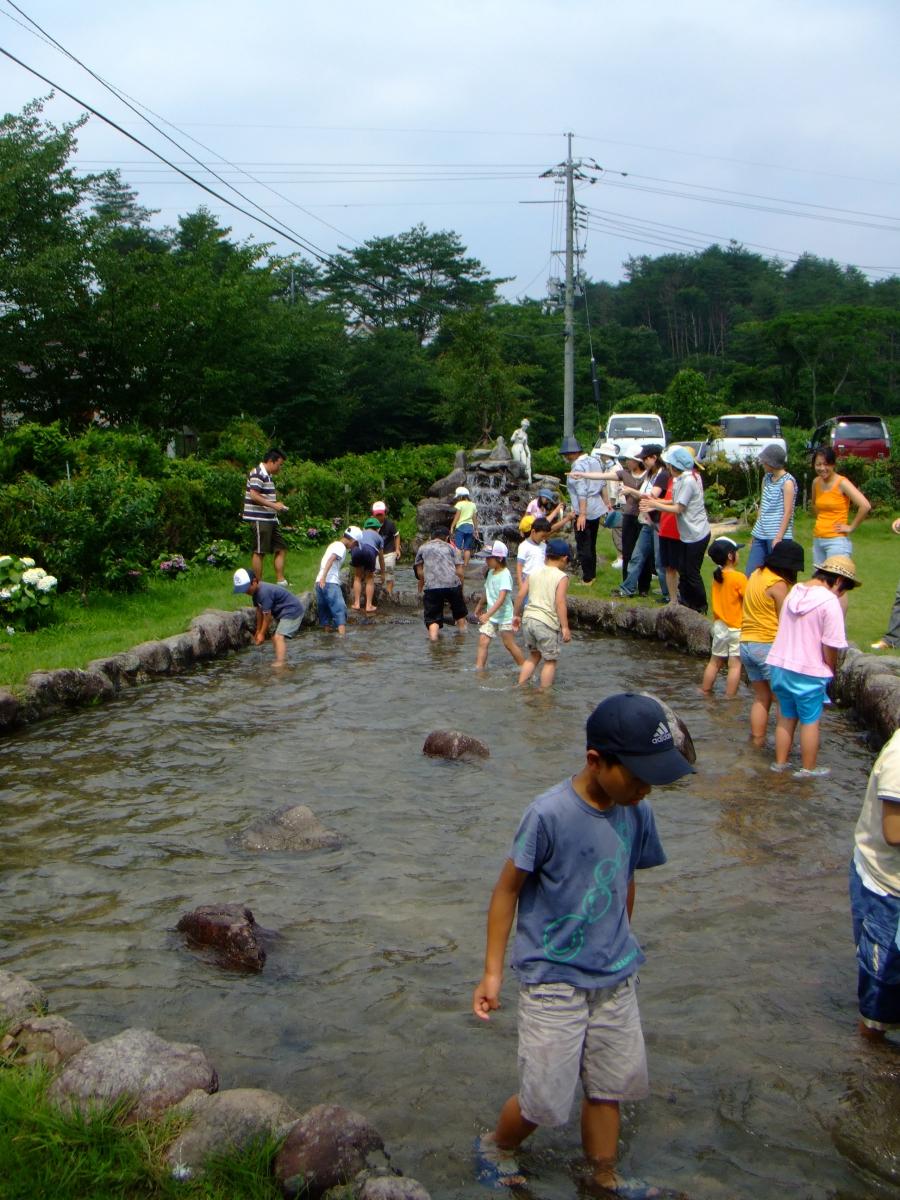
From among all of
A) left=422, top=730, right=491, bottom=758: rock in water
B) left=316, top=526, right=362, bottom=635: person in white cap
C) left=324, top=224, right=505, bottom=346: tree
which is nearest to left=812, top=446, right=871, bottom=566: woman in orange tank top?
left=422, top=730, right=491, bottom=758: rock in water

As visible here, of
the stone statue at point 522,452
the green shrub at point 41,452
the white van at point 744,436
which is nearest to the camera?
the green shrub at point 41,452

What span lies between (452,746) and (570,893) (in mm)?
5279

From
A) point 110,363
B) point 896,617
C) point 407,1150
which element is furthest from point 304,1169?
point 110,363

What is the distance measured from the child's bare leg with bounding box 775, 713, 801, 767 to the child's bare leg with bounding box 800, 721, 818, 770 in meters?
0.20

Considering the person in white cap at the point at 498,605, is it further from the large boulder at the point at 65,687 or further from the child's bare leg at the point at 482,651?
the large boulder at the point at 65,687

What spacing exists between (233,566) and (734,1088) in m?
14.1

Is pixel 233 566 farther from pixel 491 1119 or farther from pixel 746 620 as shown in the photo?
pixel 491 1119

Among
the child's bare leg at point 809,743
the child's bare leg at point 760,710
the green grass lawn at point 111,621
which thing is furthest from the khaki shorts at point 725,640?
the green grass lawn at point 111,621

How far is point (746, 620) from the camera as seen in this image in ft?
28.1

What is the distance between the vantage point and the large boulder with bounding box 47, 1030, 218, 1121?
3.60 meters

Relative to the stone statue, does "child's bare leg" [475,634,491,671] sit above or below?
below

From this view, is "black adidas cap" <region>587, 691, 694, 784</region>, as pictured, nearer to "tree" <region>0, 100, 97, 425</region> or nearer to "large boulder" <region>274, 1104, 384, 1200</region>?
"large boulder" <region>274, 1104, 384, 1200</region>

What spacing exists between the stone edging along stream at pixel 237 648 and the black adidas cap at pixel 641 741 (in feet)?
18.7

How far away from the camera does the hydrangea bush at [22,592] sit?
38.3ft
